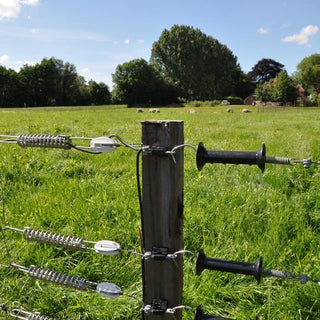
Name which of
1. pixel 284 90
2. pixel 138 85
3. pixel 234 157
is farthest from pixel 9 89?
pixel 234 157

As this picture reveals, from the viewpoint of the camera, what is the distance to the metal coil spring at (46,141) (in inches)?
61.2

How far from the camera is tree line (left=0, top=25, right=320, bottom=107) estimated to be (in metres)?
62.8

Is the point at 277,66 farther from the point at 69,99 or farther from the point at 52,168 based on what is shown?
the point at 52,168

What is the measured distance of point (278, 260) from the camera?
2734mm

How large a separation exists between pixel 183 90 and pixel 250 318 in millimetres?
66779

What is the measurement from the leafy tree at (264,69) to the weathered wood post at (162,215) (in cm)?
10083

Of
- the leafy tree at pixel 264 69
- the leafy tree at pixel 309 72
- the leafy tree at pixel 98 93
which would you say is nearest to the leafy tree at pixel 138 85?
the leafy tree at pixel 98 93

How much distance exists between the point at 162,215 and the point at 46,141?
2.21 feet

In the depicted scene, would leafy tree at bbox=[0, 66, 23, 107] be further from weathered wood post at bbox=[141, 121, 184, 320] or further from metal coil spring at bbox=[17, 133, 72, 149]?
weathered wood post at bbox=[141, 121, 184, 320]

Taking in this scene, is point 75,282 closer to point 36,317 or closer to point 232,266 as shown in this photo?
point 36,317

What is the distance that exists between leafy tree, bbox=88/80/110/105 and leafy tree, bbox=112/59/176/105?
19.8ft

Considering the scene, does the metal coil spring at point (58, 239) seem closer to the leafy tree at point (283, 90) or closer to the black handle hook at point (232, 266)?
the black handle hook at point (232, 266)

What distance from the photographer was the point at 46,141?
1.60 m

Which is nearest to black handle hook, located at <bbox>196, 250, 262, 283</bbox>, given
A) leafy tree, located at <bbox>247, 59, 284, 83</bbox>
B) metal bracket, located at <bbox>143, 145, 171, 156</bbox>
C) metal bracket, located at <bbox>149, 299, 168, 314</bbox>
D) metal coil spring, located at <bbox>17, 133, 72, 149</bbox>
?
metal bracket, located at <bbox>149, 299, 168, 314</bbox>
